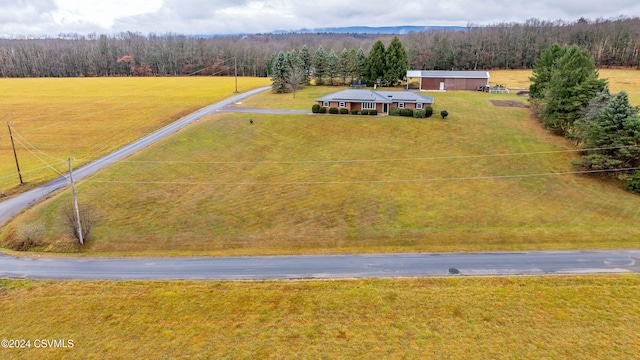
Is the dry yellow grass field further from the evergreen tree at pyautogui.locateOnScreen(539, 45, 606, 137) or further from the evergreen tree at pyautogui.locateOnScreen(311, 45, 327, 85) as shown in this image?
the evergreen tree at pyautogui.locateOnScreen(311, 45, 327, 85)

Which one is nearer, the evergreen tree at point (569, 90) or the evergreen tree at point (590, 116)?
the evergreen tree at point (590, 116)

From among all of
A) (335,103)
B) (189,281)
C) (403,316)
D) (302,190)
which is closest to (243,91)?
(335,103)

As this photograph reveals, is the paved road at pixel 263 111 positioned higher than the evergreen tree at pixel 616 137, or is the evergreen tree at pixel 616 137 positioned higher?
the paved road at pixel 263 111

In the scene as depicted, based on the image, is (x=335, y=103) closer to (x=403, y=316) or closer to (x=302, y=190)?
(x=302, y=190)

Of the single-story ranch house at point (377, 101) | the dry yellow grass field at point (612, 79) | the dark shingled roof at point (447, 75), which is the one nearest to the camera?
the single-story ranch house at point (377, 101)

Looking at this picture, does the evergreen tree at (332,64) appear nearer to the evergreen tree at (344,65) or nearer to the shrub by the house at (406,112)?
the evergreen tree at (344,65)

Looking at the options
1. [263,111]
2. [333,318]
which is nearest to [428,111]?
[263,111]

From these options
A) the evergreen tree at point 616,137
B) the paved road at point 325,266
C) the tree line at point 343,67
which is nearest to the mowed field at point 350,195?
the paved road at point 325,266
